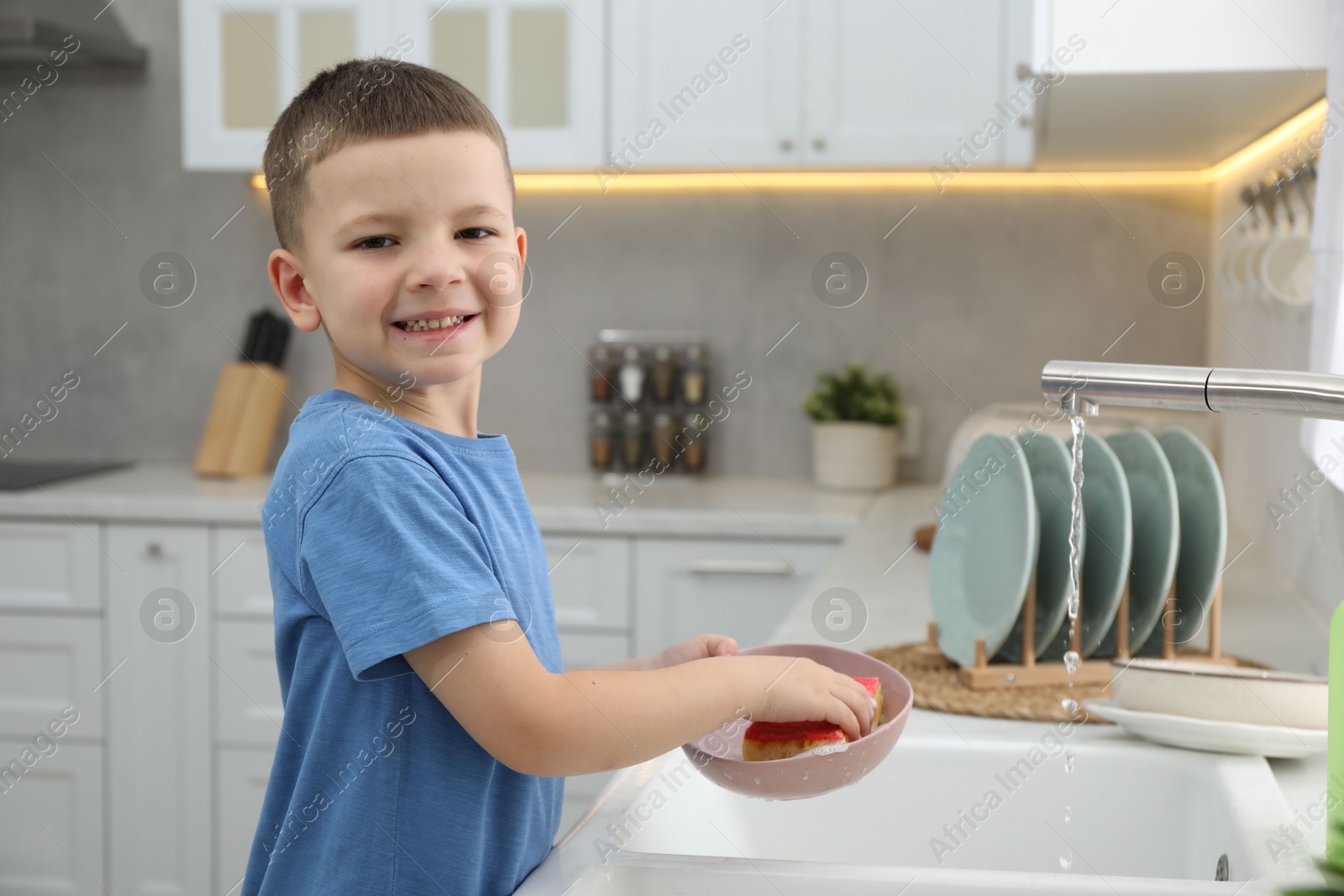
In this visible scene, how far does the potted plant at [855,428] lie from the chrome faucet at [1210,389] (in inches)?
67.9

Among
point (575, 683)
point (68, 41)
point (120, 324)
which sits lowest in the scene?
point (575, 683)

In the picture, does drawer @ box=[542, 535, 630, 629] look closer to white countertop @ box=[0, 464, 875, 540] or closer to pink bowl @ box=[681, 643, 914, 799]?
white countertop @ box=[0, 464, 875, 540]

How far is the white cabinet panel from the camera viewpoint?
2131mm

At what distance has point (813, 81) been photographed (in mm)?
2104

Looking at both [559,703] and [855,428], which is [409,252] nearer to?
[559,703]

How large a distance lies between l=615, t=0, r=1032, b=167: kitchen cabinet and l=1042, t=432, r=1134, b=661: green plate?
3.35 feet

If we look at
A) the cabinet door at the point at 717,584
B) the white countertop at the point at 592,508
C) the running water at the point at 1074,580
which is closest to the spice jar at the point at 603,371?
the white countertop at the point at 592,508

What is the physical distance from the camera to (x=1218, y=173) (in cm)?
224

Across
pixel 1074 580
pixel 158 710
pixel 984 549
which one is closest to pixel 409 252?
pixel 1074 580

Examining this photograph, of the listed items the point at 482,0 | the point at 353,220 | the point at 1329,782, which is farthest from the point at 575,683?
the point at 482,0

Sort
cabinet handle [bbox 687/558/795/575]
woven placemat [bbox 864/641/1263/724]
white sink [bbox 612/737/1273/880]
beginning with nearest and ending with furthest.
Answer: white sink [bbox 612/737/1273/880] < woven placemat [bbox 864/641/1263/724] < cabinet handle [bbox 687/558/795/575]

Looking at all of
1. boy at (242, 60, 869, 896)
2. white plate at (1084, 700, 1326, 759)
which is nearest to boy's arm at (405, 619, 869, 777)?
boy at (242, 60, 869, 896)

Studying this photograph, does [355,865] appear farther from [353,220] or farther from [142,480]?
[142,480]

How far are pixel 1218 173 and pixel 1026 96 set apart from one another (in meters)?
0.50
